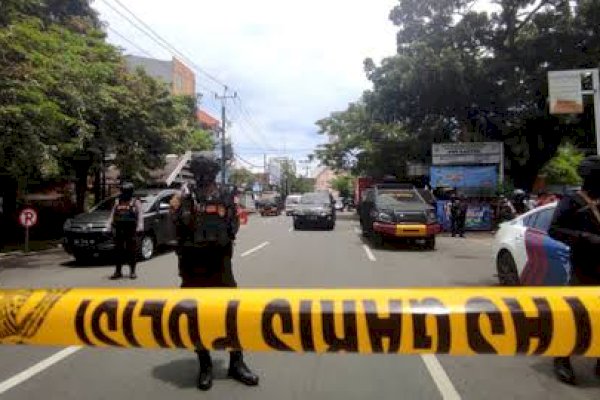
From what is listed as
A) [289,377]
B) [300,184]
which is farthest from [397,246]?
[300,184]

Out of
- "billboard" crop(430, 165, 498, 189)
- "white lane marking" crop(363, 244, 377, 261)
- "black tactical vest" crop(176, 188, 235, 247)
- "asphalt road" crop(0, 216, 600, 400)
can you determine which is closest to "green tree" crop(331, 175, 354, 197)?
"billboard" crop(430, 165, 498, 189)

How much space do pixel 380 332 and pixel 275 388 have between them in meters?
2.38

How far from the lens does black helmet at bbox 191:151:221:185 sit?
18.0 ft

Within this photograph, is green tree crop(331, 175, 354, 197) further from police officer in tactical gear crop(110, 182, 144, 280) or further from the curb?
police officer in tactical gear crop(110, 182, 144, 280)

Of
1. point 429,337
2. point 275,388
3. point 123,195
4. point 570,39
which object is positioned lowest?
point 275,388

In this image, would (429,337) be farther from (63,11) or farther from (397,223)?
(63,11)

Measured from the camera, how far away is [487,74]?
103ft

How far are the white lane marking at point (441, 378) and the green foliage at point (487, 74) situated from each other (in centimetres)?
2568

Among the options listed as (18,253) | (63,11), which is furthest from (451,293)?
(63,11)

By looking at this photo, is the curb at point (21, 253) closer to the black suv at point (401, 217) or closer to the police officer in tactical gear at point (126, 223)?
the police officer in tactical gear at point (126, 223)

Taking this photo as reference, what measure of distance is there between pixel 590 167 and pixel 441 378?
208 cm

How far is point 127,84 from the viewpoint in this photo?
2436 cm

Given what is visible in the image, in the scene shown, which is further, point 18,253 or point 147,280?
point 18,253

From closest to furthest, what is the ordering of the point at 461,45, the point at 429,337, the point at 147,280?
the point at 429,337 → the point at 147,280 → the point at 461,45
